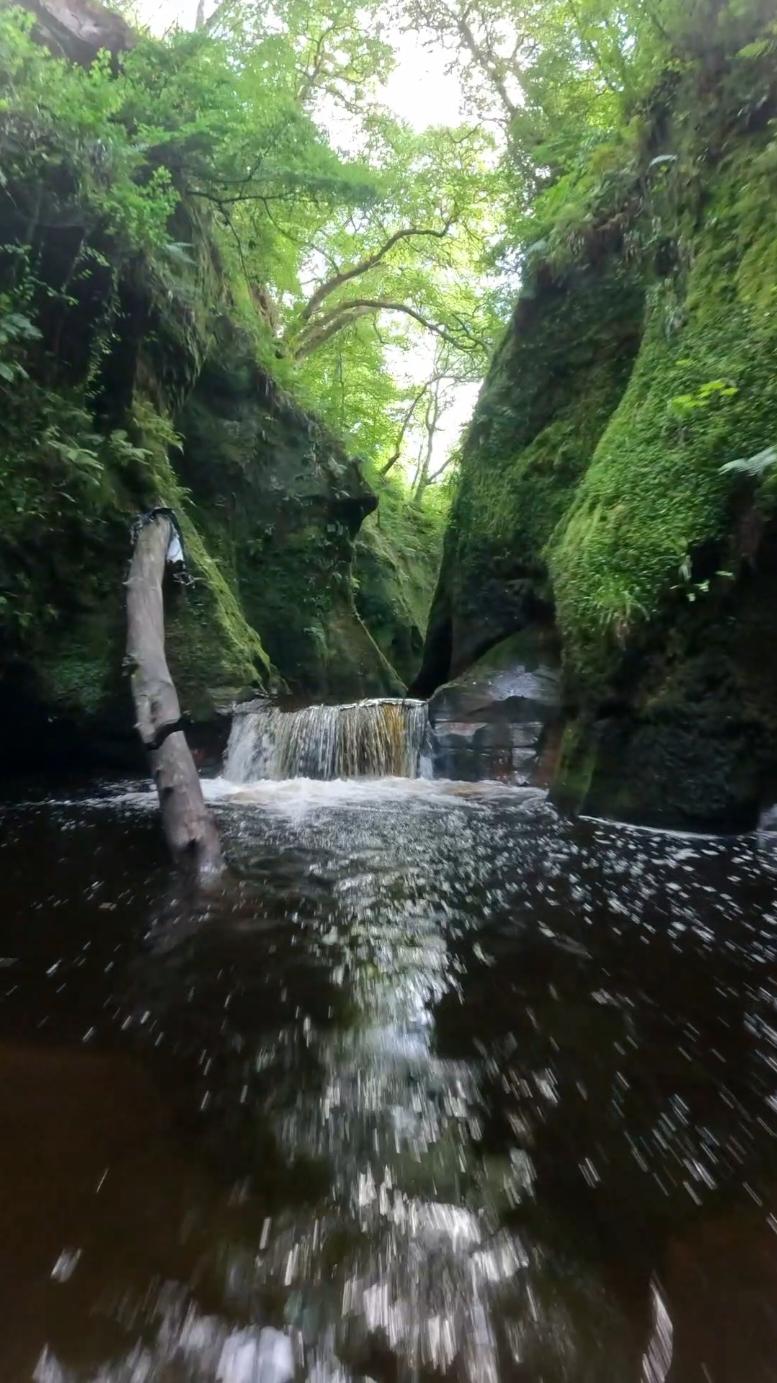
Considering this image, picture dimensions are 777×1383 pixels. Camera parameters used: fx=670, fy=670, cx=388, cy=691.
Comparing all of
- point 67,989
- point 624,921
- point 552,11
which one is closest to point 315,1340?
point 67,989

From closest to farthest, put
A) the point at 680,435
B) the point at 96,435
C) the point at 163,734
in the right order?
the point at 163,734 → the point at 680,435 → the point at 96,435

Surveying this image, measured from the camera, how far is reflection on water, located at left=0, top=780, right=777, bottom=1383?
4.00 ft

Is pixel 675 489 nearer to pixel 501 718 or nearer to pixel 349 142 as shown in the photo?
pixel 501 718

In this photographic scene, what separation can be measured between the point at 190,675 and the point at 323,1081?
598cm

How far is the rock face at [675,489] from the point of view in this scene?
4922mm

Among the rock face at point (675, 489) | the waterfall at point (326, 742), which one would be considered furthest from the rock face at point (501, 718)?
the rock face at point (675, 489)

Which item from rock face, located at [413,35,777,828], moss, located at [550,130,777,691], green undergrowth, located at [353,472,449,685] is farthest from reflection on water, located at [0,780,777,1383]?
green undergrowth, located at [353,472,449,685]

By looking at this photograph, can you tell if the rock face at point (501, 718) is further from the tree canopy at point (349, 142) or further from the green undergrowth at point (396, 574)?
the green undergrowth at point (396, 574)

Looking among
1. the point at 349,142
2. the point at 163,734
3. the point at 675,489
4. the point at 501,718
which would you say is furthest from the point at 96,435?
the point at 349,142

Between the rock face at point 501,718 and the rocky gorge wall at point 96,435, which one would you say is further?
the rock face at point 501,718

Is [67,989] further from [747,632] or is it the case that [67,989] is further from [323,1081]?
[747,632]

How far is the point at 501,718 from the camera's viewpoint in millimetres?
7270

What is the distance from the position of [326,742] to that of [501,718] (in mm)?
2058

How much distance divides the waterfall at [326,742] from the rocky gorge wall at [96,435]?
570 millimetres
